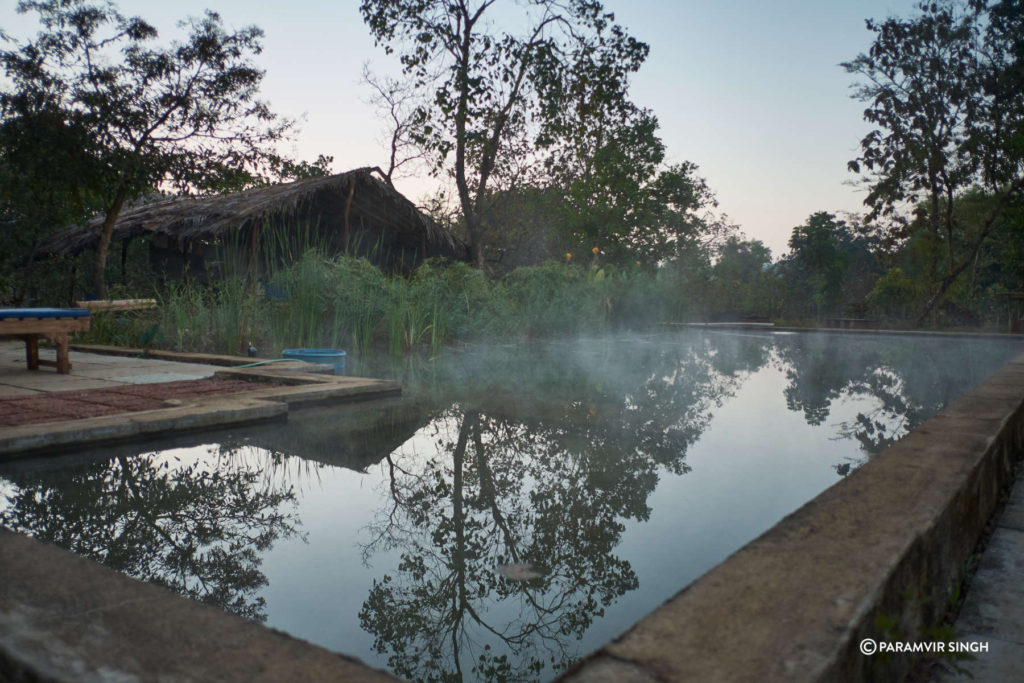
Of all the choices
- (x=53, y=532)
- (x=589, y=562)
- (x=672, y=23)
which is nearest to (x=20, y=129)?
(x=672, y=23)

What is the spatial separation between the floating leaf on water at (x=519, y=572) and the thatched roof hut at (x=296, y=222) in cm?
767

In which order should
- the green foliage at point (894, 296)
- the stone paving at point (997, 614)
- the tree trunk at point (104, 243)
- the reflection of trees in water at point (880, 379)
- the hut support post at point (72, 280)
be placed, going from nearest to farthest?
the stone paving at point (997, 614) < the reflection of trees in water at point (880, 379) < the tree trunk at point (104, 243) < the hut support post at point (72, 280) < the green foliage at point (894, 296)

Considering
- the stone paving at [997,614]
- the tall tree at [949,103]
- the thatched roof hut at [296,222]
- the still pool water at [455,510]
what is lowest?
the still pool water at [455,510]

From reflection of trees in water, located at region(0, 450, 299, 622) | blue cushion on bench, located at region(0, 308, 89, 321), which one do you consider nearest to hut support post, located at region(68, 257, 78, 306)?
blue cushion on bench, located at region(0, 308, 89, 321)

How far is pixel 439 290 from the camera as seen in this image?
7660mm

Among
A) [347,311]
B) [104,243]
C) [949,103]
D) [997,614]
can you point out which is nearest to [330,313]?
[347,311]

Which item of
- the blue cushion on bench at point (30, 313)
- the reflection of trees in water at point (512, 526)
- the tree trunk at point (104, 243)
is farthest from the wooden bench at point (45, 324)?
the tree trunk at point (104, 243)

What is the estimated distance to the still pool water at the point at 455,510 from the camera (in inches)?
54.1

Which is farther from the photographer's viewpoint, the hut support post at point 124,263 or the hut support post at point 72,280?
the hut support post at point 72,280

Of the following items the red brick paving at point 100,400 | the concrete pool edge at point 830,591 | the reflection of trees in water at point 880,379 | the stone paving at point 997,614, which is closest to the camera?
the concrete pool edge at point 830,591

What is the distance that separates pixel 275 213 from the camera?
9664 millimetres

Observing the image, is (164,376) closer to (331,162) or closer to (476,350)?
(476,350)

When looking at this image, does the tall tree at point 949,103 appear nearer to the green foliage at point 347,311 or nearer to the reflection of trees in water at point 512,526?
the green foliage at point 347,311

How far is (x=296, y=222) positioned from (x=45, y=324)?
772 cm
